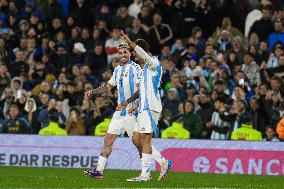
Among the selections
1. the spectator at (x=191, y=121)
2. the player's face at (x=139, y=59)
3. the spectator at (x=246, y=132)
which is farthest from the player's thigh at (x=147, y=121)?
the spectator at (x=191, y=121)

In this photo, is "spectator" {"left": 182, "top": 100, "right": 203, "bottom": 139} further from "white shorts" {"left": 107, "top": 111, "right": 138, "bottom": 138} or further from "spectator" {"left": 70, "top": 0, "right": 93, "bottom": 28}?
"spectator" {"left": 70, "top": 0, "right": 93, "bottom": 28}

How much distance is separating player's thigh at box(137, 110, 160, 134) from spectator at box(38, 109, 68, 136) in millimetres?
6606

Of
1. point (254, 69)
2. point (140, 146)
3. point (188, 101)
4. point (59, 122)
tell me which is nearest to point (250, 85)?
point (254, 69)

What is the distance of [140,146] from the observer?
1772 centimetres

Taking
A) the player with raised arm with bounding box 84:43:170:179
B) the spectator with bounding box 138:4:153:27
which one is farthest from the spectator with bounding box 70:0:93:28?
the player with raised arm with bounding box 84:43:170:179

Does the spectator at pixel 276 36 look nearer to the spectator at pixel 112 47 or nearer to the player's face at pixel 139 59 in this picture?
the spectator at pixel 112 47

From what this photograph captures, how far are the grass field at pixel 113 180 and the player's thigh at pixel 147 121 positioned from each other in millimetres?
892

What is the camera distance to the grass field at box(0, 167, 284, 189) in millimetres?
16219

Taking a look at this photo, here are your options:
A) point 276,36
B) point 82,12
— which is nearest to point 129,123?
point 276,36

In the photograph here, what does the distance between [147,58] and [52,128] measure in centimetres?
748

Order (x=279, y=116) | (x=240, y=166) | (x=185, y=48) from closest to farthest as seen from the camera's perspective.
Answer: (x=240, y=166), (x=279, y=116), (x=185, y=48)

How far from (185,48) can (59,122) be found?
458 cm

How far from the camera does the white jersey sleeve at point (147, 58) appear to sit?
16531mm

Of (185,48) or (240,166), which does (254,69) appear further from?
(240,166)
